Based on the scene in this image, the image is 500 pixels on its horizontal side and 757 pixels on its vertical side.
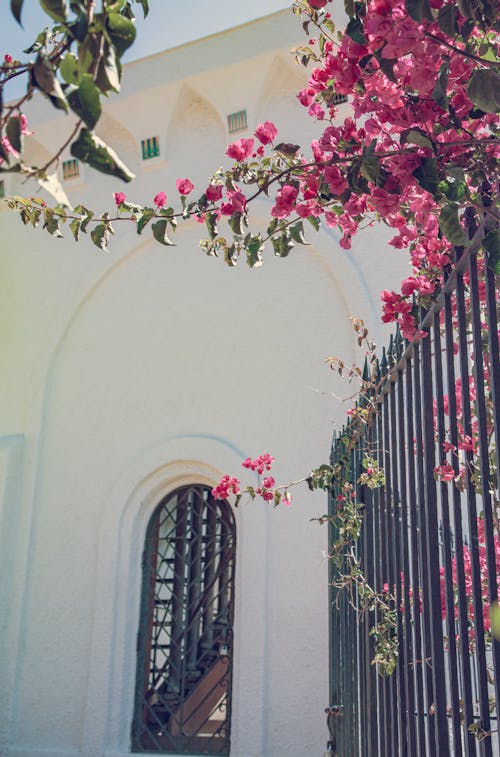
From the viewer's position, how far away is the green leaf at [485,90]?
1.64 meters

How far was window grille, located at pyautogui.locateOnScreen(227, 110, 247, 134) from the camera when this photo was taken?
316 inches

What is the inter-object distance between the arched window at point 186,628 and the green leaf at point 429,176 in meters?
5.71

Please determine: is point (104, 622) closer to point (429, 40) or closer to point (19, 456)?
point (19, 456)

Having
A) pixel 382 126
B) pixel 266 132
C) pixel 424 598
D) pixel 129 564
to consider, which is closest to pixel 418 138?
pixel 382 126

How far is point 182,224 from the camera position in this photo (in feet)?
26.8

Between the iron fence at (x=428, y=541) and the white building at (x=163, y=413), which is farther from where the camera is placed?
the white building at (x=163, y=413)

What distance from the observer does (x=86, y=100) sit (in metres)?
1.19

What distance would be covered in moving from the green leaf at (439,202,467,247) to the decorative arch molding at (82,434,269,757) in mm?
5386

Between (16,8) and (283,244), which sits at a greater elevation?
(283,244)

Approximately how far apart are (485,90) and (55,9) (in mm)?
831

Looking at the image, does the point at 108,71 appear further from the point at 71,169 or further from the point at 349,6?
the point at 71,169

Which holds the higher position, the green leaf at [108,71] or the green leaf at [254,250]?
the green leaf at [254,250]

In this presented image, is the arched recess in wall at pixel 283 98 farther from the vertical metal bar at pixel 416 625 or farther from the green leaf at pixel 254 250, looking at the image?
the vertical metal bar at pixel 416 625

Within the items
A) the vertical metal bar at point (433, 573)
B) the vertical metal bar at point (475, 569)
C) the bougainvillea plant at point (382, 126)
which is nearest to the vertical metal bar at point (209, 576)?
the bougainvillea plant at point (382, 126)
